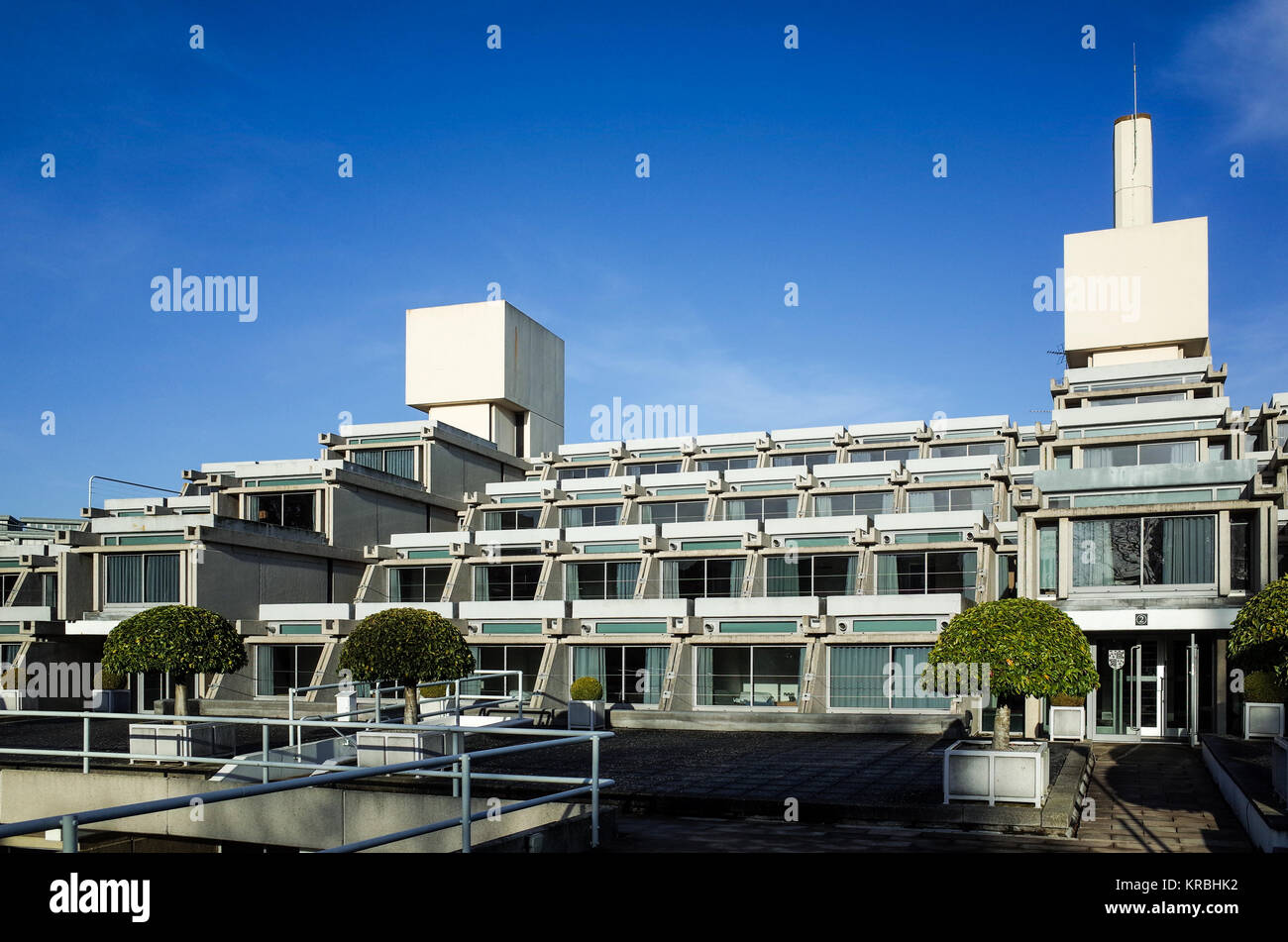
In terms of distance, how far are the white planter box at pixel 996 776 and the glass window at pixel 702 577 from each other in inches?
1115

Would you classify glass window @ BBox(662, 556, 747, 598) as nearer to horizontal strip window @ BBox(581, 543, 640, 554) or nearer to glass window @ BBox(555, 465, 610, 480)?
horizontal strip window @ BBox(581, 543, 640, 554)

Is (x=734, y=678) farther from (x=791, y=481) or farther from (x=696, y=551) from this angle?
(x=791, y=481)

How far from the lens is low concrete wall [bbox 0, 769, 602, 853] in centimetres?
1310

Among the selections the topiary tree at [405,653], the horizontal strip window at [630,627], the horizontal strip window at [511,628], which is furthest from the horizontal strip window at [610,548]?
the topiary tree at [405,653]

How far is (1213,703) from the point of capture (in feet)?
93.5

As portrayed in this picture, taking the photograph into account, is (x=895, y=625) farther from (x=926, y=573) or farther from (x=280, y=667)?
(x=280, y=667)

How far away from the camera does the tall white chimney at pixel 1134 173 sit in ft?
208

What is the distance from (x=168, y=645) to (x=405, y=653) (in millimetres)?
7878

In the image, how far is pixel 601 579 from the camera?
47.5m

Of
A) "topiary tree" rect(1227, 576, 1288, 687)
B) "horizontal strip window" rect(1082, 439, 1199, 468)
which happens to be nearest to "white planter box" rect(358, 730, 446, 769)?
"topiary tree" rect(1227, 576, 1288, 687)

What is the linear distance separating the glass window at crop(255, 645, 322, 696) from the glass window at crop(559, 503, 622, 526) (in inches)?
631

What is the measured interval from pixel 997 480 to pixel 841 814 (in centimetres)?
3672

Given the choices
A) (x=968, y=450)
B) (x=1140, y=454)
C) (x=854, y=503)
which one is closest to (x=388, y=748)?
(x=1140, y=454)
